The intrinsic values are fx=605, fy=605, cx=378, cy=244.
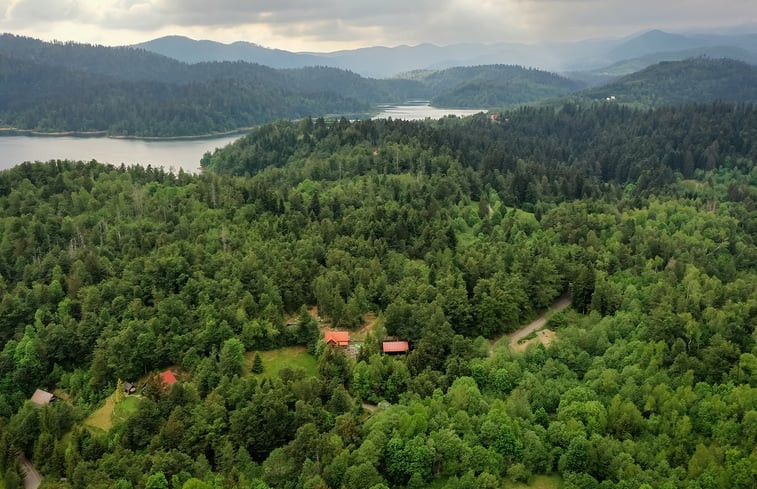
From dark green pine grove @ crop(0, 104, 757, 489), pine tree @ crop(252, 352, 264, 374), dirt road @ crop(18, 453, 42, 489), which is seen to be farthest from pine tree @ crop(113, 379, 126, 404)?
pine tree @ crop(252, 352, 264, 374)

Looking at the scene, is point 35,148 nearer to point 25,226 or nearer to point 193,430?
point 25,226

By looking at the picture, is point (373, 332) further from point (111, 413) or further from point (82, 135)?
point (82, 135)

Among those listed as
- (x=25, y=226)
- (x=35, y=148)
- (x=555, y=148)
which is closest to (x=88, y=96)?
(x=35, y=148)

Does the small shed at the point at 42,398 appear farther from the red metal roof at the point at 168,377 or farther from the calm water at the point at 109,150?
the calm water at the point at 109,150

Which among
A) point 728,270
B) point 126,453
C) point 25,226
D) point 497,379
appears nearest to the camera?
point 126,453

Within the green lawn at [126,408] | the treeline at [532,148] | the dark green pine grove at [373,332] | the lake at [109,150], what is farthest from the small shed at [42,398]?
the lake at [109,150]

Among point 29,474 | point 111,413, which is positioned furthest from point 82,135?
→ point 29,474

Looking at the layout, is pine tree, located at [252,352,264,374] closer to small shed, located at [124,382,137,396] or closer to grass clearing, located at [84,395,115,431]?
small shed, located at [124,382,137,396]
